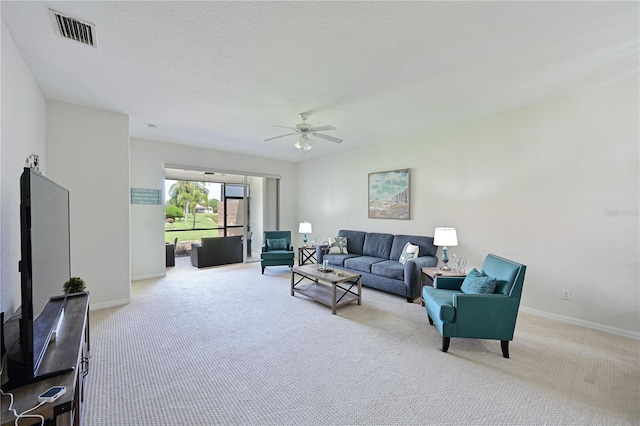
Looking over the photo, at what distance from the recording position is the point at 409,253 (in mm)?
4434

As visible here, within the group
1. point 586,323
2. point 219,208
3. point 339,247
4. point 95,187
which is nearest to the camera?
point 586,323

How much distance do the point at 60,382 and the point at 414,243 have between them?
→ 14.6ft

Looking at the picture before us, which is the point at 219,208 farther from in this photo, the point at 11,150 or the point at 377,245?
the point at 11,150

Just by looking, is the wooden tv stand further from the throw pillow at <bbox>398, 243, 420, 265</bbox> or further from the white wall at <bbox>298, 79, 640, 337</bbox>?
the white wall at <bbox>298, 79, 640, 337</bbox>

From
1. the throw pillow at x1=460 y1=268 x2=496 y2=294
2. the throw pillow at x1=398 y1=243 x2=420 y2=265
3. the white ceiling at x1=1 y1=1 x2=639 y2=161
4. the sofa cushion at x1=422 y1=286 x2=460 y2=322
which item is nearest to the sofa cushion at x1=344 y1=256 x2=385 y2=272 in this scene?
the throw pillow at x1=398 y1=243 x2=420 y2=265

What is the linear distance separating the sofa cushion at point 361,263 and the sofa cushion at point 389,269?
13 centimetres

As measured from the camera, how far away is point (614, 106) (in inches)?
118

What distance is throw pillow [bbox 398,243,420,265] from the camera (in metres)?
4.40

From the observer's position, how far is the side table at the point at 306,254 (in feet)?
19.8

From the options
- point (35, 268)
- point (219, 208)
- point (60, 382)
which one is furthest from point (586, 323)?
point (219, 208)

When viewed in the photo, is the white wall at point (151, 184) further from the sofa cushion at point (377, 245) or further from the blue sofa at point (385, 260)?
the sofa cushion at point (377, 245)

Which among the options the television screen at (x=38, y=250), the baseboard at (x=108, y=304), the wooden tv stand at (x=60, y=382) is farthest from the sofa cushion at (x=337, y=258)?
the television screen at (x=38, y=250)

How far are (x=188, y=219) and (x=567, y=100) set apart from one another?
837cm

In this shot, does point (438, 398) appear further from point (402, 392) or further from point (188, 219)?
point (188, 219)
